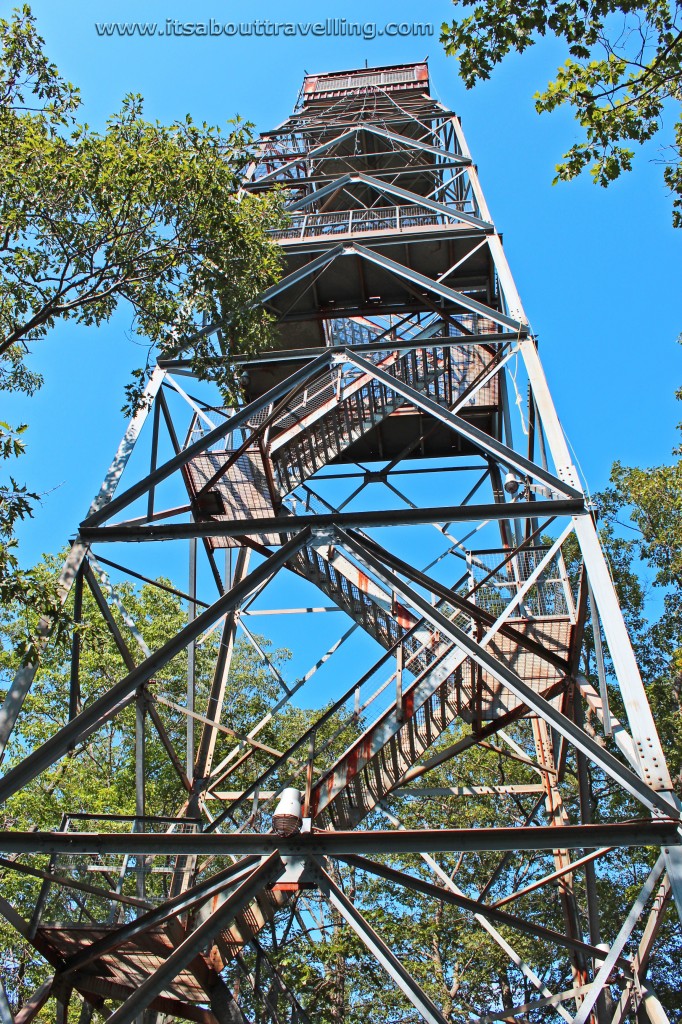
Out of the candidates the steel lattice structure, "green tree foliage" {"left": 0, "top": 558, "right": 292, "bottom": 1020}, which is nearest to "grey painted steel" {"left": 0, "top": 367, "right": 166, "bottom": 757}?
the steel lattice structure

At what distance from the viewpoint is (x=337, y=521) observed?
870cm

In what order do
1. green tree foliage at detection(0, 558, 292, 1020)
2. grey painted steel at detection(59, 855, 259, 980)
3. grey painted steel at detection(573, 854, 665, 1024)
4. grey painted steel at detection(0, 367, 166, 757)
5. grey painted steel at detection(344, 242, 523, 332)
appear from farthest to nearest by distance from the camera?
1. green tree foliage at detection(0, 558, 292, 1020)
2. grey painted steel at detection(344, 242, 523, 332)
3. grey painted steel at detection(0, 367, 166, 757)
4. grey painted steel at detection(59, 855, 259, 980)
5. grey painted steel at detection(573, 854, 665, 1024)

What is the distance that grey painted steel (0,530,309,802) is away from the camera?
6.95 meters

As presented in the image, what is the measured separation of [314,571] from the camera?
11891 mm

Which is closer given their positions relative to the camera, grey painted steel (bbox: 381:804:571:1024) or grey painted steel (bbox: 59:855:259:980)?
grey painted steel (bbox: 59:855:259:980)

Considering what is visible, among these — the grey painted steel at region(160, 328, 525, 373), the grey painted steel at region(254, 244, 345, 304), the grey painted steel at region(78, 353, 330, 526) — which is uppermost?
the grey painted steel at region(254, 244, 345, 304)

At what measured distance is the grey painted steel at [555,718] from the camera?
21.6 feet

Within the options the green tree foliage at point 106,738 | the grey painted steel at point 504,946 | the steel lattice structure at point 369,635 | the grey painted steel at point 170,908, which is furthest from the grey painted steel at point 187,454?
the green tree foliage at point 106,738

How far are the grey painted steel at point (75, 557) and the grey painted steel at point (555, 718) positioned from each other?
3275mm

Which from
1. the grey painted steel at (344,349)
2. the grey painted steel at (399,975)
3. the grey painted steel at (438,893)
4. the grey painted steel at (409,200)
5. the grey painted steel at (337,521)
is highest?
the grey painted steel at (409,200)

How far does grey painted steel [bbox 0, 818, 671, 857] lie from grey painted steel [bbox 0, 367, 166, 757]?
100 cm

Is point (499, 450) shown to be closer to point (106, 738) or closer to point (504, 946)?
point (504, 946)

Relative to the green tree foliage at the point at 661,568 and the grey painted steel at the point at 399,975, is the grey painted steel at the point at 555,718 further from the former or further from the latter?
the green tree foliage at the point at 661,568

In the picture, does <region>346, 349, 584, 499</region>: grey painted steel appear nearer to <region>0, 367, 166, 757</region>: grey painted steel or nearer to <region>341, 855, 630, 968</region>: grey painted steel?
<region>0, 367, 166, 757</region>: grey painted steel
